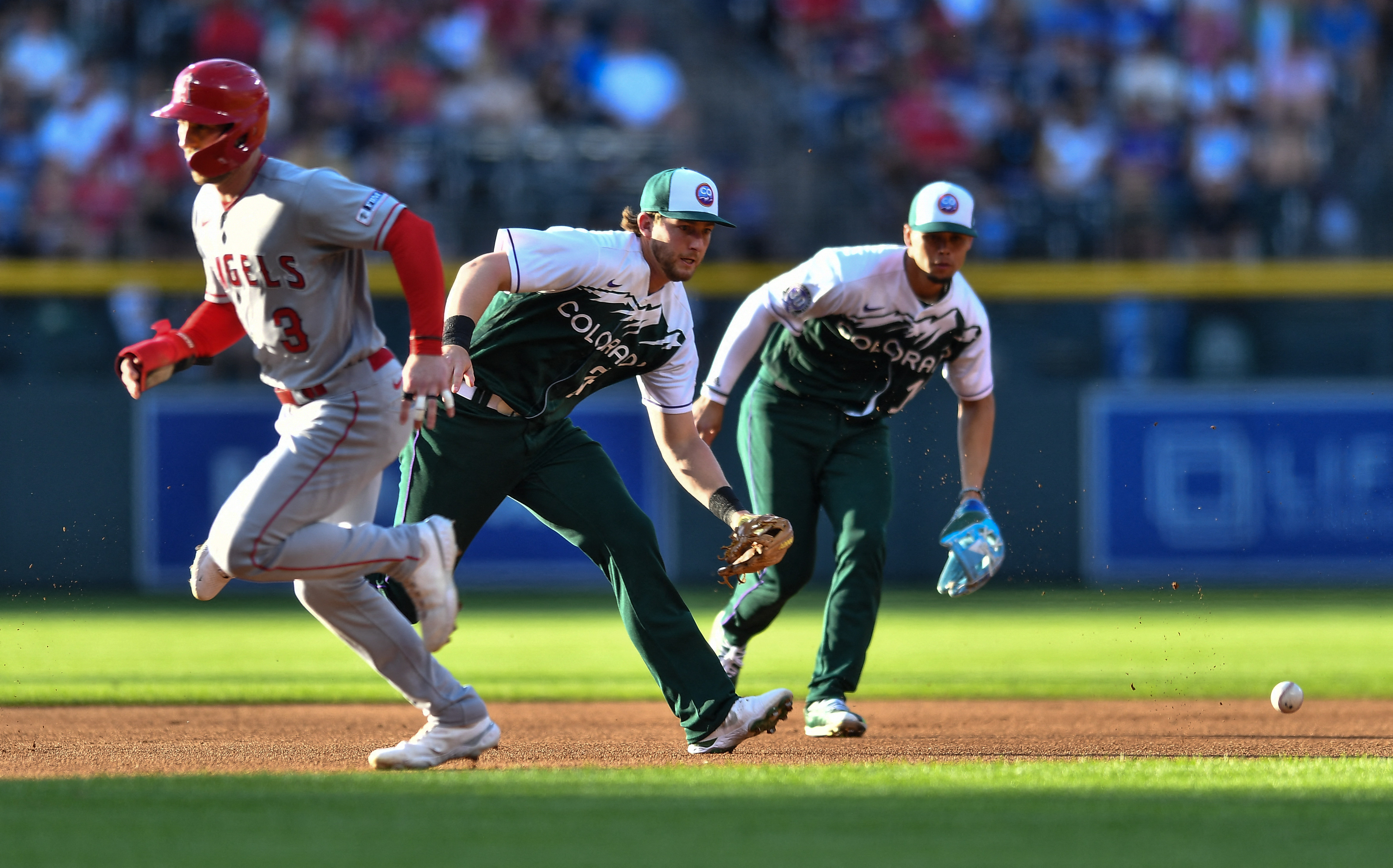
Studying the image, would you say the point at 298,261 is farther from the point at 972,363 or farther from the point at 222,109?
the point at 972,363

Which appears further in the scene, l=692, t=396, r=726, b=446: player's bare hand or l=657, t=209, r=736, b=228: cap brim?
l=692, t=396, r=726, b=446: player's bare hand

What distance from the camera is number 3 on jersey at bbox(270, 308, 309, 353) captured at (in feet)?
14.9

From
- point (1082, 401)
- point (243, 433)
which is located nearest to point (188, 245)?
point (243, 433)

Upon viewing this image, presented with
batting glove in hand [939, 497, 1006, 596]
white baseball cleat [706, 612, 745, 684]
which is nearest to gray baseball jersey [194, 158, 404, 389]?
white baseball cleat [706, 612, 745, 684]

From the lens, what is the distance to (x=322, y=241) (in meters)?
4.45

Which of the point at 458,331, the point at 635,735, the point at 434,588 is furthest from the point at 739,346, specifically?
the point at 434,588

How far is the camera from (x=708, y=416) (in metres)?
6.34

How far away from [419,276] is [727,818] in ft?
5.27

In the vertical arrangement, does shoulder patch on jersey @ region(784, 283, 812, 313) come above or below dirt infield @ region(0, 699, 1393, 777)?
above

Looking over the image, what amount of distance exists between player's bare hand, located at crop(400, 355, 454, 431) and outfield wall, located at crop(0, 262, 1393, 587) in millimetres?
7841

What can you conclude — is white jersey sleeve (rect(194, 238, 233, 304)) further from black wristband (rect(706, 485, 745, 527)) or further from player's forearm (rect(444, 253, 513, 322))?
black wristband (rect(706, 485, 745, 527))

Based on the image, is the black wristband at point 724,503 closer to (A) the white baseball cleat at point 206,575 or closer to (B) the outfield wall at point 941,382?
(A) the white baseball cleat at point 206,575

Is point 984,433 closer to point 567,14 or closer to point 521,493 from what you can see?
point 521,493

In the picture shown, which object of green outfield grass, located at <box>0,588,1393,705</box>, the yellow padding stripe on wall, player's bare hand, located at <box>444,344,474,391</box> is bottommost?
green outfield grass, located at <box>0,588,1393,705</box>
